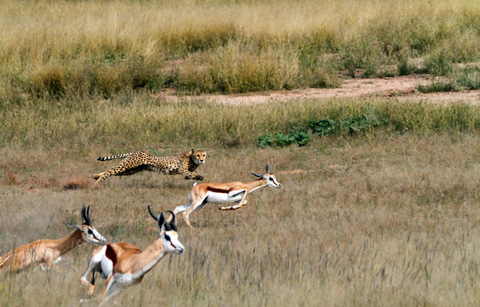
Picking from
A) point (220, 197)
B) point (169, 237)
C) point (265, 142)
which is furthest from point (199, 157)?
point (169, 237)

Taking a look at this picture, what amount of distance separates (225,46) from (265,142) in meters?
8.60

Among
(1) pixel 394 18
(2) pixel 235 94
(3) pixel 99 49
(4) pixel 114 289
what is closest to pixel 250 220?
(4) pixel 114 289

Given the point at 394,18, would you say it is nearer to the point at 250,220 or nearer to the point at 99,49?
the point at 99,49

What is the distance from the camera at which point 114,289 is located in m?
5.44

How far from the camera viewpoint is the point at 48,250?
654cm

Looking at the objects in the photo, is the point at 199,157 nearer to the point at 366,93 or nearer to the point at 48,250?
the point at 48,250

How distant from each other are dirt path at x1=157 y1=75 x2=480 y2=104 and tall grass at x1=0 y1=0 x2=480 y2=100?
1.40 feet

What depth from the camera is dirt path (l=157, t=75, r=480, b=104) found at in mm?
17250

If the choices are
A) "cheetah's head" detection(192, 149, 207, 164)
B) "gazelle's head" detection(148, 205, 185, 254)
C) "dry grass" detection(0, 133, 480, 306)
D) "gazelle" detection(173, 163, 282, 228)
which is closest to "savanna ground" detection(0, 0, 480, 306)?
"dry grass" detection(0, 133, 480, 306)

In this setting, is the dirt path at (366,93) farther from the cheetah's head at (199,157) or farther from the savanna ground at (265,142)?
the cheetah's head at (199,157)

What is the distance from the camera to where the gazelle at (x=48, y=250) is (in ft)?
20.9

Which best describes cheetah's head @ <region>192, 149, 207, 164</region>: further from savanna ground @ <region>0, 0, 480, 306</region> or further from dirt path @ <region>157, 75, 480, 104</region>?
dirt path @ <region>157, 75, 480, 104</region>

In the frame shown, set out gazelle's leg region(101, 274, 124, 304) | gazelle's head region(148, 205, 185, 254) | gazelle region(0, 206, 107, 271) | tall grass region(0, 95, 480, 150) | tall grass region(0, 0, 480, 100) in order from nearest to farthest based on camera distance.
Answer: gazelle's head region(148, 205, 185, 254)
gazelle's leg region(101, 274, 124, 304)
gazelle region(0, 206, 107, 271)
tall grass region(0, 95, 480, 150)
tall grass region(0, 0, 480, 100)

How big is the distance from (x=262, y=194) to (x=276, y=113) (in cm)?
474
